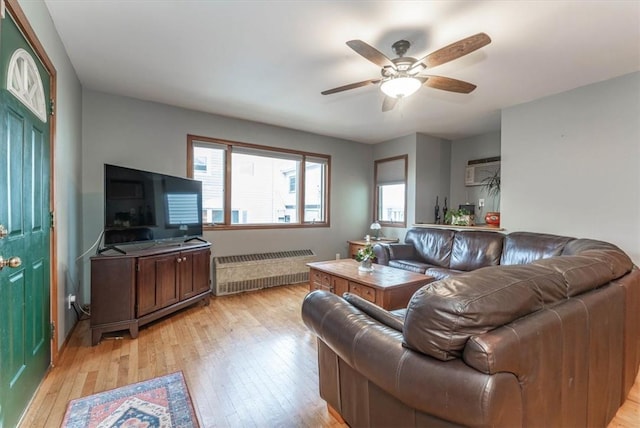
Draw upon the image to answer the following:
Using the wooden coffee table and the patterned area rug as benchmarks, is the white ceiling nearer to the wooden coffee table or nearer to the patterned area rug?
the wooden coffee table

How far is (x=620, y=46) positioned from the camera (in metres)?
2.45

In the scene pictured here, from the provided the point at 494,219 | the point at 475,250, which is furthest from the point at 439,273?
the point at 494,219

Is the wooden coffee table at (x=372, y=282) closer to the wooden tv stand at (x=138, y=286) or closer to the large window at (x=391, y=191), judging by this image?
the wooden tv stand at (x=138, y=286)

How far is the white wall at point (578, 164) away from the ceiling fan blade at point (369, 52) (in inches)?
97.4

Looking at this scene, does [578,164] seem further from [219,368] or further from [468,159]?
[219,368]

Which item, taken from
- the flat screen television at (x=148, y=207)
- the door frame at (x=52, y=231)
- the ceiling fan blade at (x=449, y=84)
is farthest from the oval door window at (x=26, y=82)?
the ceiling fan blade at (x=449, y=84)

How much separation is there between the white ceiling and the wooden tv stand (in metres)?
1.85

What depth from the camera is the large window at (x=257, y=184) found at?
4.30 metres

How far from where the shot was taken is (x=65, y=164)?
8.76ft

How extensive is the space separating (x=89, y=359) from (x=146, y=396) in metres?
0.87

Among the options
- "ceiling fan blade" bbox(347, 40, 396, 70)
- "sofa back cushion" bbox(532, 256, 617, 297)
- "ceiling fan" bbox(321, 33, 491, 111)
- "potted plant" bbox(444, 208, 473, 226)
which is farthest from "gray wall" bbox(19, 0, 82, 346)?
"potted plant" bbox(444, 208, 473, 226)

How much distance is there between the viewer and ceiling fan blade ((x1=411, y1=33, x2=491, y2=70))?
1.81m

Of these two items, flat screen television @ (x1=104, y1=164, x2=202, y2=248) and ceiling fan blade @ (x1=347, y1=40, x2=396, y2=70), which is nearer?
ceiling fan blade @ (x1=347, y1=40, x2=396, y2=70)

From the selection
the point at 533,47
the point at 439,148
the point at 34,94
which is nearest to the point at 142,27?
the point at 34,94
